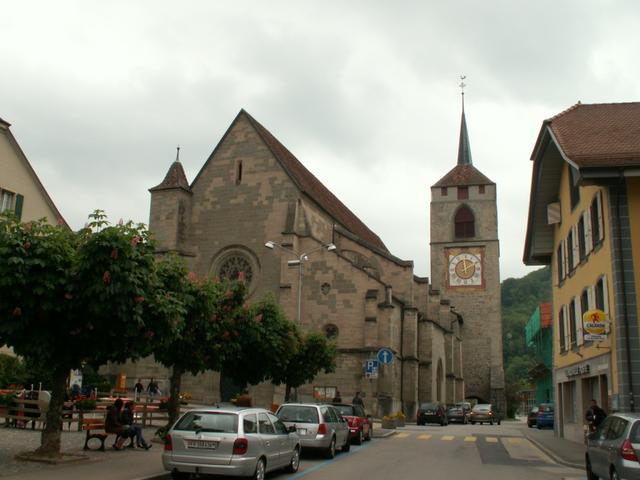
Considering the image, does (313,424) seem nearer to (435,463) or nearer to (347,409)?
(435,463)

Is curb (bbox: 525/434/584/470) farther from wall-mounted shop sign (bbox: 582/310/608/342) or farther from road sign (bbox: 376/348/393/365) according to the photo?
road sign (bbox: 376/348/393/365)

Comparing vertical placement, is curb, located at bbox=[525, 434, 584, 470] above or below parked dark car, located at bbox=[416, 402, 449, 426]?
below

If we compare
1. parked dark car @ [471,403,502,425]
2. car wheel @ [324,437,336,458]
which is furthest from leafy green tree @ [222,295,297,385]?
parked dark car @ [471,403,502,425]

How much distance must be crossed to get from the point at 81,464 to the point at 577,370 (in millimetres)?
15537

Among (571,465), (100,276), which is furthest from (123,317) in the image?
(571,465)

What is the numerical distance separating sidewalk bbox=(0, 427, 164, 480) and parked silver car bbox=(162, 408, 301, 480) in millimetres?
832

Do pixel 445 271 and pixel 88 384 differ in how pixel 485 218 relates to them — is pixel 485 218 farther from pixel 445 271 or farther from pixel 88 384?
pixel 88 384

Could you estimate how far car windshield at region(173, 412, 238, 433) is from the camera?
435 inches

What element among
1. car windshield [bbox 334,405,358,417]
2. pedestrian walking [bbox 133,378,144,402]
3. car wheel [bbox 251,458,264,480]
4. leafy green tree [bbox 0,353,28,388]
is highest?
leafy green tree [bbox 0,353,28,388]

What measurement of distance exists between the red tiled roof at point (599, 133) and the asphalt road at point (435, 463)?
294 inches

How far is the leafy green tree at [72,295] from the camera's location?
12.0 m

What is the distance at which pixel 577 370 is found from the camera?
2177 cm

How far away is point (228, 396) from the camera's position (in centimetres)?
3566

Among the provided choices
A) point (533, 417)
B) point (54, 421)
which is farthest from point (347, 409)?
point (533, 417)
